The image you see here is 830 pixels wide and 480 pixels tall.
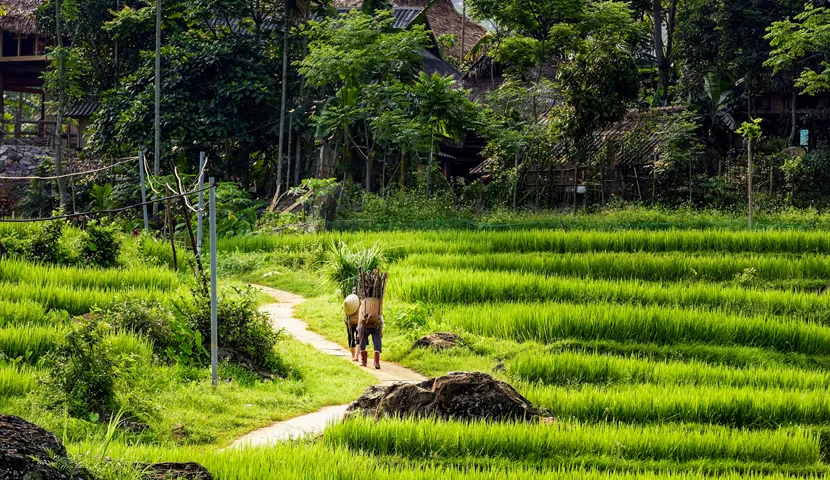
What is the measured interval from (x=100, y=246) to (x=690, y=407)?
354 inches

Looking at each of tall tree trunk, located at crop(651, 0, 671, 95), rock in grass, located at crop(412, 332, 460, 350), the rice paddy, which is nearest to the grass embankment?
rock in grass, located at crop(412, 332, 460, 350)

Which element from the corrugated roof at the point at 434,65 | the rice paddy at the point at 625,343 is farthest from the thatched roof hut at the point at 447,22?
the rice paddy at the point at 625,343

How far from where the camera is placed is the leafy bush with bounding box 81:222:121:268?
46.2ft

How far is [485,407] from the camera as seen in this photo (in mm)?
7566

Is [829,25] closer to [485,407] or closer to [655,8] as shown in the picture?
[655,8]

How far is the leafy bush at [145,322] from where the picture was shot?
31.5 feet

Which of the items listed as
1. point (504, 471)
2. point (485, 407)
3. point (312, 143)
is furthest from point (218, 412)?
point (312, 143)

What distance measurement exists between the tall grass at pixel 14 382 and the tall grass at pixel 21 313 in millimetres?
1940

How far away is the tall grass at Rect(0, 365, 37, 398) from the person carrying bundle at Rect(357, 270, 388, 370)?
3124 millimetres

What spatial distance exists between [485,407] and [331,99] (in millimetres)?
14498

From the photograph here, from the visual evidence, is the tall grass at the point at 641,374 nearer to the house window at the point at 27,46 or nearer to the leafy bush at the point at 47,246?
the leafy bush at the point at 47,246

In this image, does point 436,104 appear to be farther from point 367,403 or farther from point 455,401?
point 455,401

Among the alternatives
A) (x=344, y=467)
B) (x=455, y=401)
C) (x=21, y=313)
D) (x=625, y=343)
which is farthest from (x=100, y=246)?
(x=344, y=467)

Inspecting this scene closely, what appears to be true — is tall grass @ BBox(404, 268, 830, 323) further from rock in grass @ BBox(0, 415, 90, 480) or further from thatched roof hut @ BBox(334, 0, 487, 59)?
thatched roof hut @ BBox(334, 0, 487, 59)
